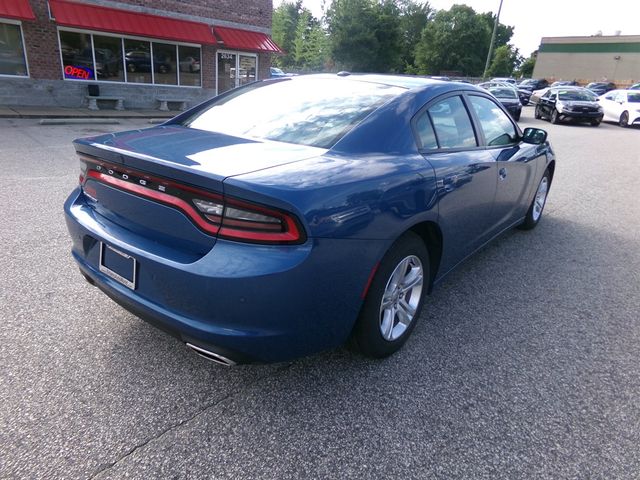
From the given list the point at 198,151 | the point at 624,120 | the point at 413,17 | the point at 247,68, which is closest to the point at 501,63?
the point at 413,17

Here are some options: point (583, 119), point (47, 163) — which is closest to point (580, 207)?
point (47, 163)

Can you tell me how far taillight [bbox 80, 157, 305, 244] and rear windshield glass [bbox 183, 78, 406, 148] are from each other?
723mm

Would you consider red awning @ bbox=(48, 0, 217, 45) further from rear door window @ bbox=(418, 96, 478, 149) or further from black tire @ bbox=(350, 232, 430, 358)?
black tire @ bbox=(350, 232, 430, 358)

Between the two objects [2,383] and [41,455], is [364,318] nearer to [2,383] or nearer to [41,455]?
[41,455]

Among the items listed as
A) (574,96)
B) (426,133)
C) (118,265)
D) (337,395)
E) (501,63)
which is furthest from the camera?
(501,63)

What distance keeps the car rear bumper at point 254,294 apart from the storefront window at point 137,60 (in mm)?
16010

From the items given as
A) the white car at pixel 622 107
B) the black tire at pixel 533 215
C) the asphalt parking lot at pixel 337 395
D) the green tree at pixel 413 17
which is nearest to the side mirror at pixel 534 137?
the black tire at pixel 533 215

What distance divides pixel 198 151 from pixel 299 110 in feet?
2.80

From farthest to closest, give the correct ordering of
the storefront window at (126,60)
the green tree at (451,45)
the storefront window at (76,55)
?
1. the green tree at (451,45)
2. the storefront window at (126,60)
3. the storefront window at (76,55)

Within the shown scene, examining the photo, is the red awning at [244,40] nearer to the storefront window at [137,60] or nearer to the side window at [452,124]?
the storefront window at [137,60]

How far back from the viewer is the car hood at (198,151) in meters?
2.02

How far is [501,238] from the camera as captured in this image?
16.3 ft

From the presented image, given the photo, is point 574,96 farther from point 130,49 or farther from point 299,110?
point 299,110

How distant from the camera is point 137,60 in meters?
15.9
